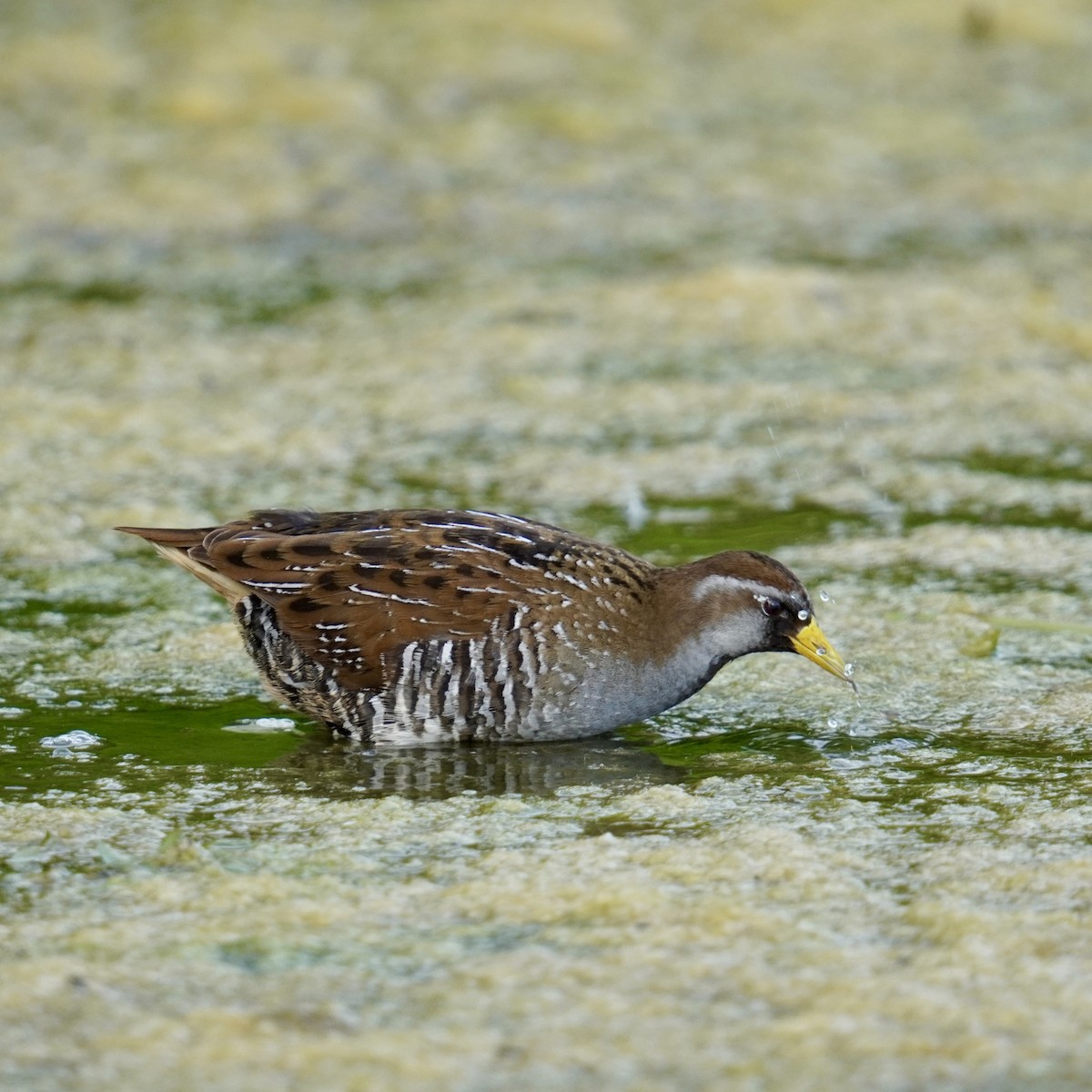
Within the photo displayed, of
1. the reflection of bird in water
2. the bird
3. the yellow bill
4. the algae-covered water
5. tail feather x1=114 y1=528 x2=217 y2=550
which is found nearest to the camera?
the algae-covered water

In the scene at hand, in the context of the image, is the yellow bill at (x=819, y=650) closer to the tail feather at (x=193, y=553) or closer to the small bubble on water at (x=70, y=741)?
the tail feather at (x=193, y=553)

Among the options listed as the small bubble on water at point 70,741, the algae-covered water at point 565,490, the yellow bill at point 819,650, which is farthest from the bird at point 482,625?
the small bubble on water at point 70,741

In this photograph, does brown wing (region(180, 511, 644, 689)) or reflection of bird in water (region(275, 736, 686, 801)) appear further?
brown wing (region(180, 511, 644, 689))

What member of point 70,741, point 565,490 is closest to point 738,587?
point 70,741

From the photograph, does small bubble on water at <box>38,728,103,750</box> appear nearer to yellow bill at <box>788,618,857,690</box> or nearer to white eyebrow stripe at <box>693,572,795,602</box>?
white eyebrow stripe at <box>693,572,795,602</box>

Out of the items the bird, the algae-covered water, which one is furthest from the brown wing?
the algae-covered water

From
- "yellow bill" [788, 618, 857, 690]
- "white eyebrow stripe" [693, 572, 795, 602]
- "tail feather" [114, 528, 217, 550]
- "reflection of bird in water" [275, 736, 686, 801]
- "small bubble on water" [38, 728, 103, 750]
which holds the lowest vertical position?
"reflection of bird in water" [275, 736, 686, 801]

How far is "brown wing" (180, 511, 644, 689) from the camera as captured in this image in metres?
4.43

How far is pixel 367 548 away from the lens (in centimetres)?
455

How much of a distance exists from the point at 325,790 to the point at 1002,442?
3298 mm

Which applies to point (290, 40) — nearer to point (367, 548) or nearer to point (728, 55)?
point (728, 55)

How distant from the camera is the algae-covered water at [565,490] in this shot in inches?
128

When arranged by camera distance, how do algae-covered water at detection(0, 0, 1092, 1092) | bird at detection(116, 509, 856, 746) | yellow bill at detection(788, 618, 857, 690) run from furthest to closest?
1. yellow bill at detection(788, 618, 857, 690)
2. bird at detection(116, 509, 856, 746)
3. algae-covered water at detection(0, 0, 1092, 1092)

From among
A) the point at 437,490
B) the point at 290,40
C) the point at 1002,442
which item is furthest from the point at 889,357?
the point at 290,40
